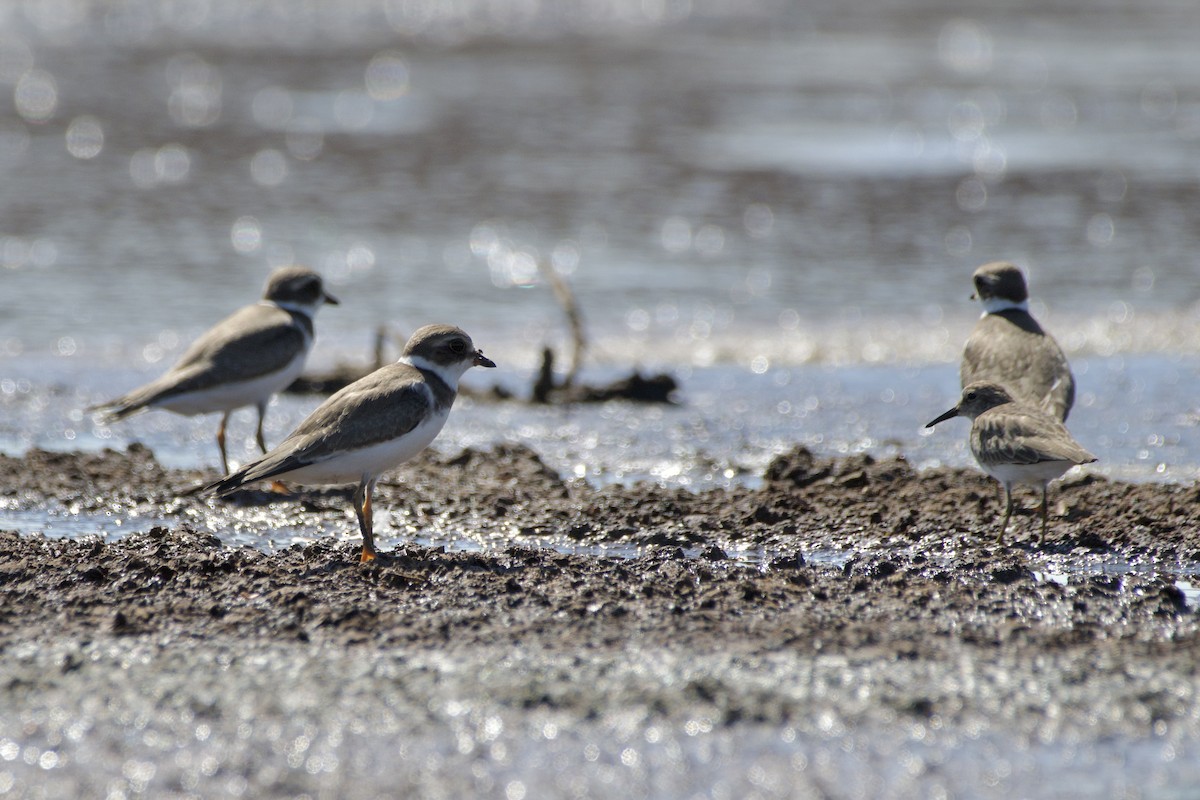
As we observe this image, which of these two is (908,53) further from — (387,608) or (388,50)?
(387,608)

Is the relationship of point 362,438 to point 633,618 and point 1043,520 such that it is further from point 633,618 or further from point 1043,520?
point 1043,520

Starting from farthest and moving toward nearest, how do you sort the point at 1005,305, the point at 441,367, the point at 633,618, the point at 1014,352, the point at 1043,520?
the point at 1005,305 < the point at 1014,352 < the point at 441,367 < the point at 1043,520 < the point at 633,618

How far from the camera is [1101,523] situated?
6496 millimetres

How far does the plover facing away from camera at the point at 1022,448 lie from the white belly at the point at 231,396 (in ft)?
12.4

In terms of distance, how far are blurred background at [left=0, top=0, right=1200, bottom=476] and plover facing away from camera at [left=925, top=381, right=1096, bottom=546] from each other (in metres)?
1.45

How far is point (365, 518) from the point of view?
623 centimetres

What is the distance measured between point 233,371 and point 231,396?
0.46ft

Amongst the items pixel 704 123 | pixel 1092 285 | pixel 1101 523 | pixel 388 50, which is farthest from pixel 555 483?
pixel 388 50

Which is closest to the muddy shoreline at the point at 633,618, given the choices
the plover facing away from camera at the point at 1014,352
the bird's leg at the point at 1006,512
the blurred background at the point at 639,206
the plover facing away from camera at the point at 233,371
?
the bird's leg at the point at 1006,512

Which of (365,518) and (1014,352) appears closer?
(365,518)

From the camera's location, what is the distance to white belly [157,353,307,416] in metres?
A: 7.83

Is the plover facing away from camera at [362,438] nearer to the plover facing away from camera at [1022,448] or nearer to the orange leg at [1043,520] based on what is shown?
the plover facing away from camera at [1022,448]

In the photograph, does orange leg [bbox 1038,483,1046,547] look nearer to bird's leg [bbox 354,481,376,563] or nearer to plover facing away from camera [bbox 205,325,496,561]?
plover facing away from camera [bbox 205,325,496,561]

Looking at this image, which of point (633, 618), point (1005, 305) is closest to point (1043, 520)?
point (633, 618)
